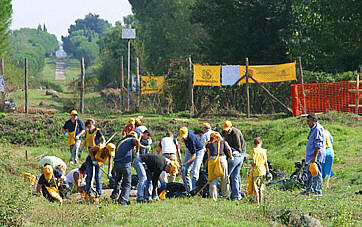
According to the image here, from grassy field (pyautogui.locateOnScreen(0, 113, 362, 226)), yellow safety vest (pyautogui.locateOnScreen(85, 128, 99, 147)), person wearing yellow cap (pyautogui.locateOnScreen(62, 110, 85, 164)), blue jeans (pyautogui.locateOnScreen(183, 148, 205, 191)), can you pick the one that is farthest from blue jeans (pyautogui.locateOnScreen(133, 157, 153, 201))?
person wearing yellow cap (pyautogui.locateOnScreen(62, 110, 85, 164))

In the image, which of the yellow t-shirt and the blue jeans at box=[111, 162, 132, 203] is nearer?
the yellow t-shirt

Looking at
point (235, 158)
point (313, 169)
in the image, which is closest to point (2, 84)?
point (235, 158)

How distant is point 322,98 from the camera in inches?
937

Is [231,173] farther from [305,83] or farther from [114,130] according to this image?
[305,83]

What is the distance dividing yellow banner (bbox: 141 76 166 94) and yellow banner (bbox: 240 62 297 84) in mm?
4256

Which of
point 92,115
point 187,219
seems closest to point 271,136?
point 92,115

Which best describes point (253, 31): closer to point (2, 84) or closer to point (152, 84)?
point (152, 84)

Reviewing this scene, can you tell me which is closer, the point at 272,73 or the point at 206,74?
the point at 272,73

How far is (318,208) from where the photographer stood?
36.3 ft

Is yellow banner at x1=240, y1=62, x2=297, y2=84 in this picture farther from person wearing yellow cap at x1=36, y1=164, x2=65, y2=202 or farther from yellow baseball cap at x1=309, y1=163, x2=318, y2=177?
person wearing yellow cap at x1=36, y1=164, x2=65, y2=202

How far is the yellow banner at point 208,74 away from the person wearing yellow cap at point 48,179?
12460mm

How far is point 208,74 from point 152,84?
367cm

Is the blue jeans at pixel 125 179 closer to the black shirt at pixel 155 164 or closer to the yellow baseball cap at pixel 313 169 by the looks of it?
the black shirt at pixel 155 164

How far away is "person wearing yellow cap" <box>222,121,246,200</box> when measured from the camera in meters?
12.9
